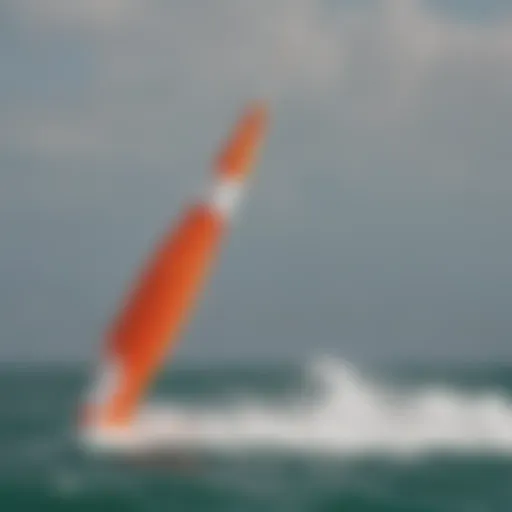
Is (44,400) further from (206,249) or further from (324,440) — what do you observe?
(206,249)

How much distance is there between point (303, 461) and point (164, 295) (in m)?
5.62

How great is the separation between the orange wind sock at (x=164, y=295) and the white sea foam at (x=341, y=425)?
121 cm

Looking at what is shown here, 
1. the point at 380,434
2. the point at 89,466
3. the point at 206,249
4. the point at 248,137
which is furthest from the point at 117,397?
the point at 380,434

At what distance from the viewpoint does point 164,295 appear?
119 feet

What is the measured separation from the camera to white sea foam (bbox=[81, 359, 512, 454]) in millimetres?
40469

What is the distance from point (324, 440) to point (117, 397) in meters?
7.77

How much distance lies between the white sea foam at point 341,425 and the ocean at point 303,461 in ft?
0.20

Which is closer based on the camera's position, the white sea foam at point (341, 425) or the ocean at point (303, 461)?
the ocean at point (303, 461)

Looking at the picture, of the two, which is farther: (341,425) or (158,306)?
(341,425)

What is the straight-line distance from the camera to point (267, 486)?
33.6m

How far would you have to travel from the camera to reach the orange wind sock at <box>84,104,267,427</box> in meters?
36.1

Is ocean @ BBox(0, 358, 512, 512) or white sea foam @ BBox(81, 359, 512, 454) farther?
white sea foam @ BBox(81, 359, 512, 454)

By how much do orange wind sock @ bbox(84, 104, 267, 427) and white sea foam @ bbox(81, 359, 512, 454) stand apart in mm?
1207

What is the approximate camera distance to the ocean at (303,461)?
32062 mm
